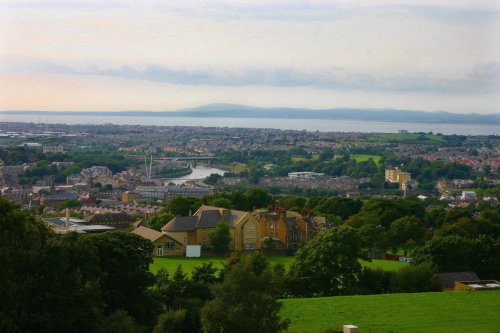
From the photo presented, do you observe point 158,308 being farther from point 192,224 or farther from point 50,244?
point 192,224

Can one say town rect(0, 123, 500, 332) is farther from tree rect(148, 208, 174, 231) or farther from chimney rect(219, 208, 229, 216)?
chimney rect(219, 208, 229, 216)

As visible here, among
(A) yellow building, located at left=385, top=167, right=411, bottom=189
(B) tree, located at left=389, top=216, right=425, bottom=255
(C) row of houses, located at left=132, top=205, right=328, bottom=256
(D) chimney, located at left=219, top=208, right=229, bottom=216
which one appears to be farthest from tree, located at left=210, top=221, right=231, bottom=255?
(A) yellow building, located at left=385, top=167, right=411, bottom=189

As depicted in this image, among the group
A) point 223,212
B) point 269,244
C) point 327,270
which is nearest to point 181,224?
point 223,212

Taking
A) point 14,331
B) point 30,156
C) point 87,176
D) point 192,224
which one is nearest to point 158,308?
point 14,331

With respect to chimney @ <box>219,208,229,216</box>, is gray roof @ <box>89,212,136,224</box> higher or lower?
lower

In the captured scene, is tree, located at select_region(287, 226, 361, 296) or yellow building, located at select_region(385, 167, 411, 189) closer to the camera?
tree, located at select_region(287, 226, 361, 296)

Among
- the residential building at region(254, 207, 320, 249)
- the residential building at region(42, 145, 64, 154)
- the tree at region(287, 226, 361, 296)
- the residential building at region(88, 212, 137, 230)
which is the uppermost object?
the tree at region(287, 226, 361, 296)
